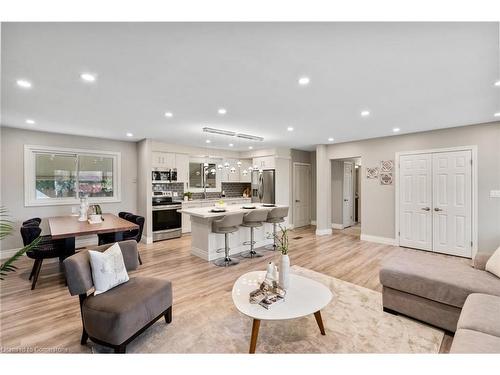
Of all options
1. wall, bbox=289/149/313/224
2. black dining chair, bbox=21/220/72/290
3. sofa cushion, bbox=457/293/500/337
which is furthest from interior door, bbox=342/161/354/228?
black dining chair, bbox=21/220/72/290

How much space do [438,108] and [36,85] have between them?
5201 millimetres

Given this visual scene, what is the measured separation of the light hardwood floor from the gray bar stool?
0.19 metres

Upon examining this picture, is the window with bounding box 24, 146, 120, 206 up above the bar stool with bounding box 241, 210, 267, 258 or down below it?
above

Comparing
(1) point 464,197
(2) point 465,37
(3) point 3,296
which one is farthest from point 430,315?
(3) point 3,296

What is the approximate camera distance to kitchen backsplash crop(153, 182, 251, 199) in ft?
20.9

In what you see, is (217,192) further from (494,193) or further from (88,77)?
(494,193)

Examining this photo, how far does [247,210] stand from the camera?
4.68 metres

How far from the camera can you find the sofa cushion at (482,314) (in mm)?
1590

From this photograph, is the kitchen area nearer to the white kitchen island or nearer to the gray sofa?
the white kitchen island

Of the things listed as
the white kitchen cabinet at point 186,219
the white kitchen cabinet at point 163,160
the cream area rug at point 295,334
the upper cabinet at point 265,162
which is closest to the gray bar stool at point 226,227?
the cream area rug at point 295,334

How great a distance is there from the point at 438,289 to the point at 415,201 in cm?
336

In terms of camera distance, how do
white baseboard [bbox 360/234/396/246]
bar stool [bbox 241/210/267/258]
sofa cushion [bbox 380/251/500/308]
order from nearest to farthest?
sofa cushion [bbox 380/251/500/308] → bar stool [bbox 241/210/267/258] → white baseboard [bbox 360/234/396/246]

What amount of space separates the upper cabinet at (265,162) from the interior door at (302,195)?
90cm

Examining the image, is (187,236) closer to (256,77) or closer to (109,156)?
(109,156)
